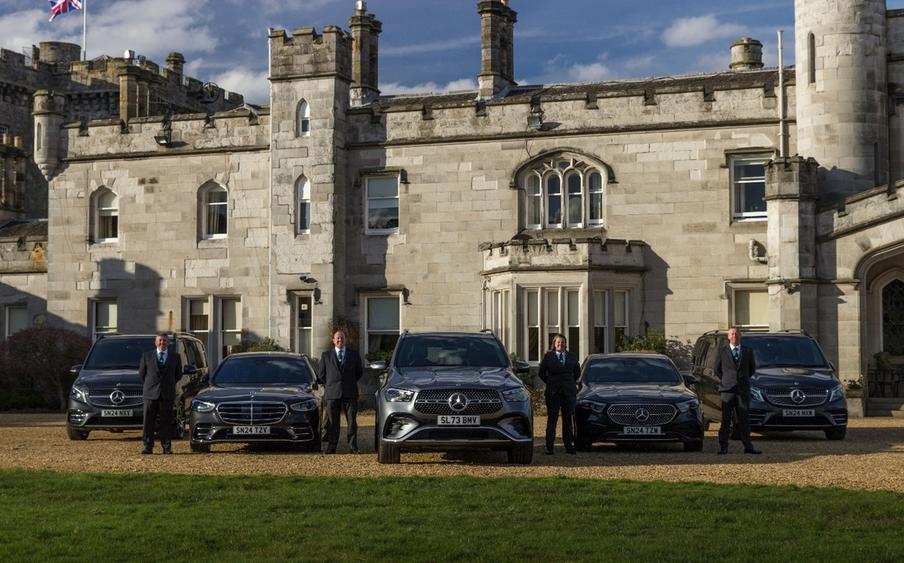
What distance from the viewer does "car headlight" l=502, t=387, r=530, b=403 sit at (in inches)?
671

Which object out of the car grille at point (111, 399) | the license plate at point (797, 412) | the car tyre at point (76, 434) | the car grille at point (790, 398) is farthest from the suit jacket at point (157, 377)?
the license plate at point (797, 412)

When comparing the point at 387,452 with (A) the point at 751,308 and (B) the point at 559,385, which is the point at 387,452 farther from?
(A) the point at 751,308

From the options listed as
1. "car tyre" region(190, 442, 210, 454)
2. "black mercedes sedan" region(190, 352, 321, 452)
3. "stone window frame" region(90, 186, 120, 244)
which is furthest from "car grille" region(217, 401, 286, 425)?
"stone window frame" region(90, 186, 120, 244)

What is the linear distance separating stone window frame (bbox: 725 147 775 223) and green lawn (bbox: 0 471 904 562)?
59.7 feet

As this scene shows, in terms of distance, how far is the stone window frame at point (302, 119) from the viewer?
115 feet

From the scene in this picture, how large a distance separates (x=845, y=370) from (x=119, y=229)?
747 inches

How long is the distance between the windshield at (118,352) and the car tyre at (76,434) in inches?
39.7

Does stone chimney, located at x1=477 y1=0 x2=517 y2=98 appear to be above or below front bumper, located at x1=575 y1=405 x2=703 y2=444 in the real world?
above

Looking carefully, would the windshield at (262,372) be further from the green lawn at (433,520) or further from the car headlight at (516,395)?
the green lawn at (433,520)

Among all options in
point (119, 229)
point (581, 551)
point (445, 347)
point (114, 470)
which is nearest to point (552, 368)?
point (445, 347)

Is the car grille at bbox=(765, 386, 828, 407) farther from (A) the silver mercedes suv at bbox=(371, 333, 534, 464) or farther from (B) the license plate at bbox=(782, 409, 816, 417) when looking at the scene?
(A) the silver mercedes suv at bbox=(371, 333, 534, 464)

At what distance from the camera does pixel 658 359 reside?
69.2 ft

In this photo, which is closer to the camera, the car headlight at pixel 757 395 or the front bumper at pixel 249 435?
the front bumper at pixel 249 435

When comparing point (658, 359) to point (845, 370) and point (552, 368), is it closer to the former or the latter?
point (552, 368)
